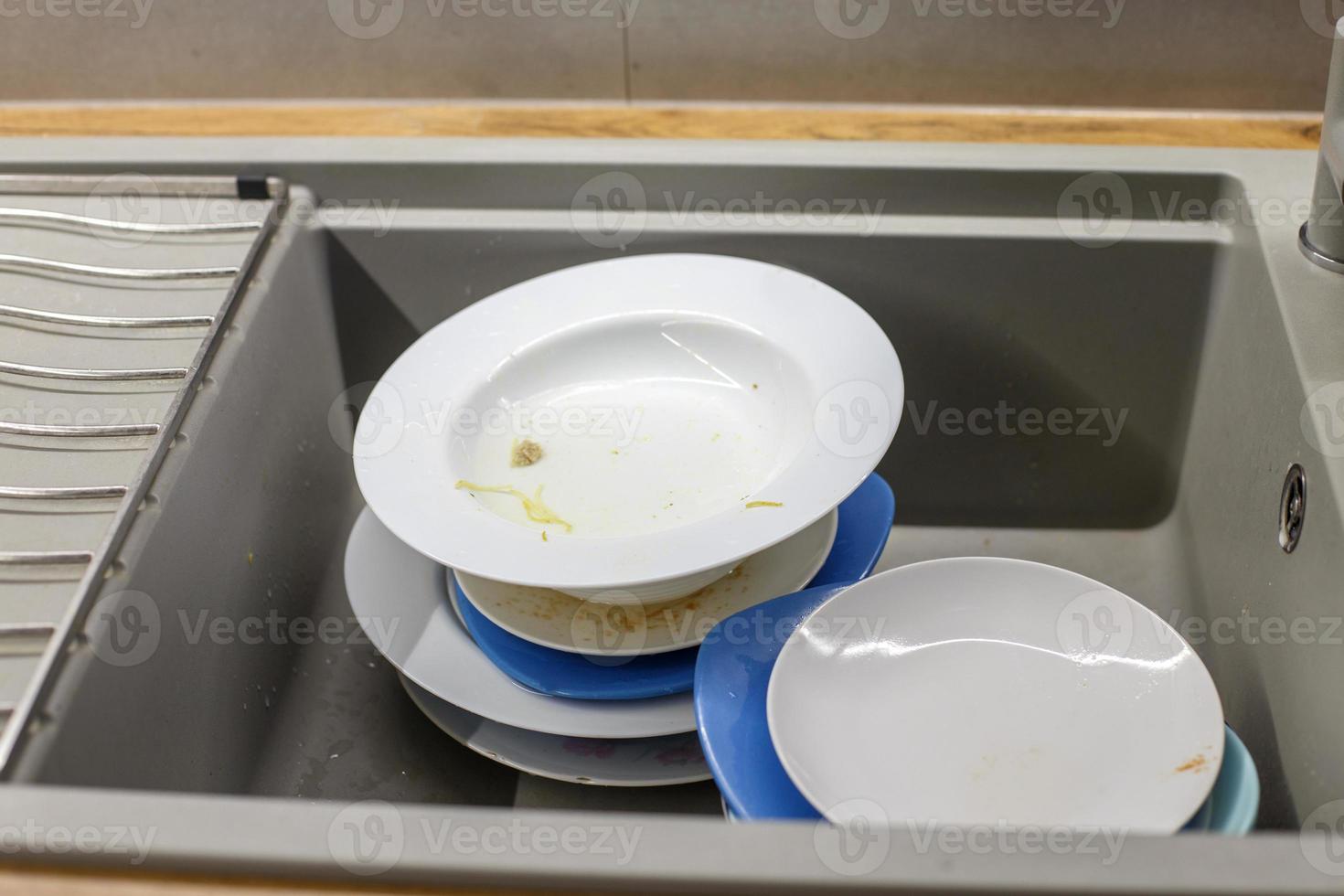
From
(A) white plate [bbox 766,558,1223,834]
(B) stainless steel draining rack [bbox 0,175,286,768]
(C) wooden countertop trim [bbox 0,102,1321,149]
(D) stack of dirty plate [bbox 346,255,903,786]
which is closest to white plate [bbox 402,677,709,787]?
(D) stack of dirty plate [bbox 346,255,903,786]

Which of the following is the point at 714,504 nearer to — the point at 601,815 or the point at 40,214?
the point at 601,815

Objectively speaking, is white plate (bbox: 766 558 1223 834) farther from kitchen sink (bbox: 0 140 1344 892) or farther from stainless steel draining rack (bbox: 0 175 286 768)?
stainless steel draining rack (bbox: 0 175 286 768)

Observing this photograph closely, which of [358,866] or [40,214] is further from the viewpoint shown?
[40,214]

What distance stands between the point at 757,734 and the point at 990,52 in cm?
60

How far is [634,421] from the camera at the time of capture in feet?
2.65

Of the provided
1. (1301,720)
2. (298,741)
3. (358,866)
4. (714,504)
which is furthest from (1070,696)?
(298,741)

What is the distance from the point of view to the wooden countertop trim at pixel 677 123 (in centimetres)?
93

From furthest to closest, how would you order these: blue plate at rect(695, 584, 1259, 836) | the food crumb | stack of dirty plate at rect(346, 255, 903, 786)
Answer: the food crumb → stack of dirty plate at rect(346, 255, 903, 786) → blue plate at rect(695, 584, 1259, 836)

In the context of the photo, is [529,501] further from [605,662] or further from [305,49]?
[305,49]

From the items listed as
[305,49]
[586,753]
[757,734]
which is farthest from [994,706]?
[305,49]

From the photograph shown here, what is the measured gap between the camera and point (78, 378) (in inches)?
30.8

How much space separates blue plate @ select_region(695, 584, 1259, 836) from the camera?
1.85 ft

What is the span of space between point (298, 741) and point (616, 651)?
256 mm

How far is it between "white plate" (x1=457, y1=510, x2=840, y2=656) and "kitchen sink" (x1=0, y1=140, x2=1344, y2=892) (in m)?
0.11
